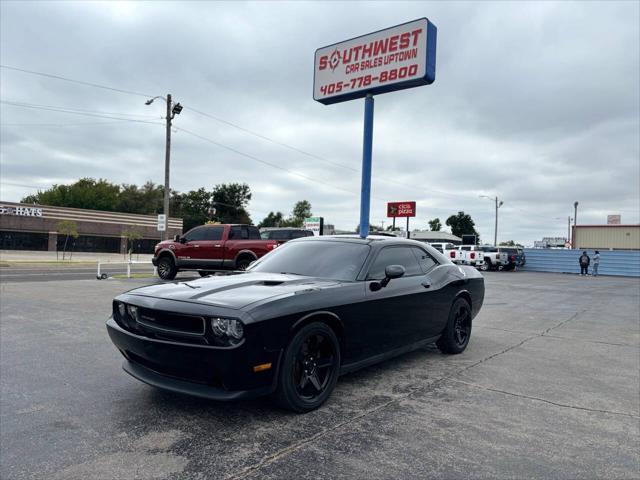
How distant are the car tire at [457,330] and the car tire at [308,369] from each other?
91.6 inches

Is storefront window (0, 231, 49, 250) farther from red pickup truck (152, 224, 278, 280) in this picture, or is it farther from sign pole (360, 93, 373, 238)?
sign pole (360, 93, 373, 238)

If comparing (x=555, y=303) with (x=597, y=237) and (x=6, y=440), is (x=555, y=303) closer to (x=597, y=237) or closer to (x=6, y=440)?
(x=6, y=440)

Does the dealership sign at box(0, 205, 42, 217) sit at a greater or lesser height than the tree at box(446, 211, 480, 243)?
lesser

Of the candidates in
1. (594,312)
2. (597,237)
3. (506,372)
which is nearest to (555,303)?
(594,312)

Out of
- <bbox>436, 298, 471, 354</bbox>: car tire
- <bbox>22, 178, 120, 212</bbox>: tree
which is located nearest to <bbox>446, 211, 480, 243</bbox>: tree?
<bbox>22, 178, 120, 212</bbox>: tree

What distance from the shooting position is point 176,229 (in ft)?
184

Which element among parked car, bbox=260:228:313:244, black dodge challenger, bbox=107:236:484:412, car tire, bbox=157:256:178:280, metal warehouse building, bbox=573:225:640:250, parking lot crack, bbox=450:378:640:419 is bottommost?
parking lot crack, bbox=450:378:640:419

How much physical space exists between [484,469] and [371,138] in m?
10.5

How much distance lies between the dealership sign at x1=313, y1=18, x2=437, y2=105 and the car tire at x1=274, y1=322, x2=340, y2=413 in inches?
376

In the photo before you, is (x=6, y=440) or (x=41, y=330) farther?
(x=41, y=330)

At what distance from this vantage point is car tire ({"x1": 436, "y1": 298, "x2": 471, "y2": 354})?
5680 mm

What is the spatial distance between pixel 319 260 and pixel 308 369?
4.37 ft

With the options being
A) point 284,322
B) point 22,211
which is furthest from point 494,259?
point 22,211

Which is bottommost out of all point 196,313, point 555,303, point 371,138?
point 555,303
